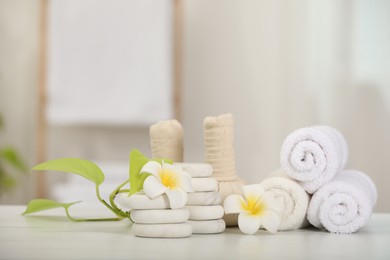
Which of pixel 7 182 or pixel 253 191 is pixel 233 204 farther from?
pixel 7 182

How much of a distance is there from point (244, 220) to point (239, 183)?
0.30 ft

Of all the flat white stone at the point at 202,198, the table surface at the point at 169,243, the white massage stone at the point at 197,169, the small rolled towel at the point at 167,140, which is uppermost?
the small rolled towel at the point at 167,140

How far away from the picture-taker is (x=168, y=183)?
801 mm

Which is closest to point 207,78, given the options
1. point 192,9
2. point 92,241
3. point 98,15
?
point 192,9

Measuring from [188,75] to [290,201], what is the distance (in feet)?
5.85

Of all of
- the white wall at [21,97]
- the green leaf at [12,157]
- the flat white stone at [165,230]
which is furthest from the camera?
the white wall at [21,97]

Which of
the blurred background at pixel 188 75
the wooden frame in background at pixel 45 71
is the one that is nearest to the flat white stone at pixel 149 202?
the blurred background at pixel 188 75

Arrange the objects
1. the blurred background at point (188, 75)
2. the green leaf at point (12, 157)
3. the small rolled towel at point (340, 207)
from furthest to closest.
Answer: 1. the green leaf at point (12, 157)
2. the blurred background at point (188, 75)
3. the small rolled towel at point (340, 207)

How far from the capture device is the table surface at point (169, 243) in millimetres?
659

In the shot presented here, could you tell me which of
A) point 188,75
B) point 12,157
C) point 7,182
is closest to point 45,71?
point 12,157

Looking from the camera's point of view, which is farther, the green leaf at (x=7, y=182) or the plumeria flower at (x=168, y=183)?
the green leaf at (x=7, y=182)

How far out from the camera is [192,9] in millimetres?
2654

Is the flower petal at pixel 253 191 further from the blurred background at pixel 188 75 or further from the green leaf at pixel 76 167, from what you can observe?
the blurred background at pixel 188 75

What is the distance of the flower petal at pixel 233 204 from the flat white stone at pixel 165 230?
0.09 metres
